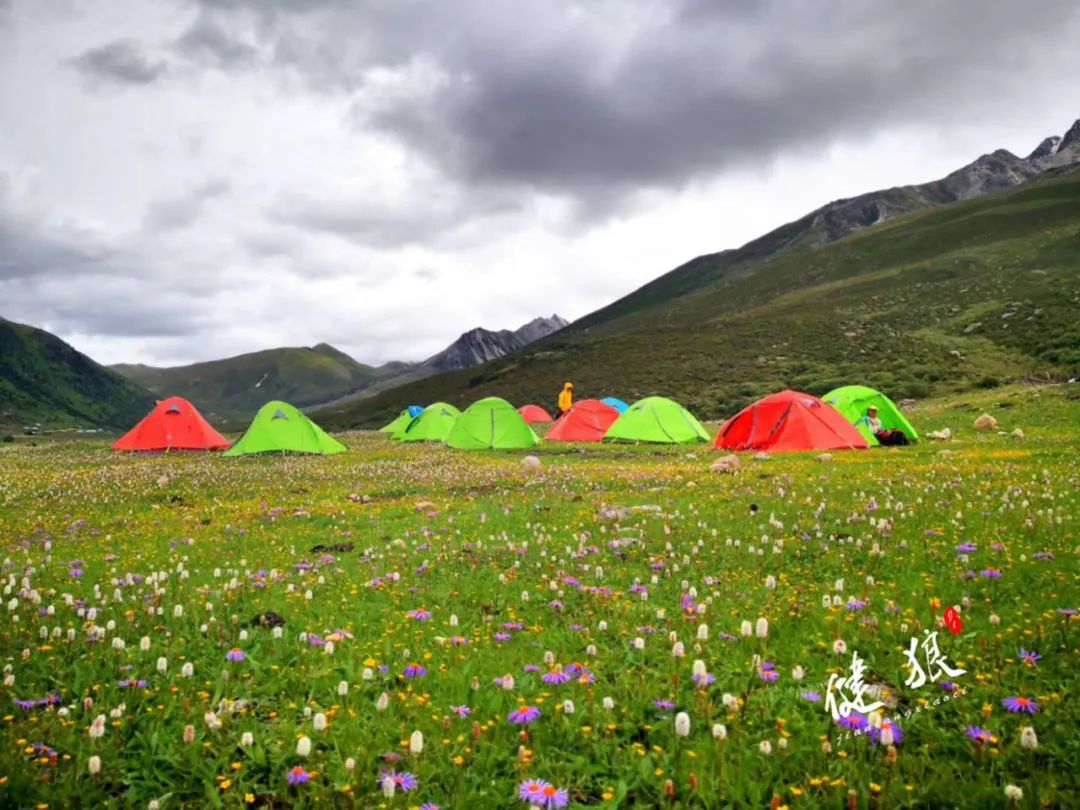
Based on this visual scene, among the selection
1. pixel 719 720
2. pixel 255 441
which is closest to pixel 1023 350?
pixel 255 441

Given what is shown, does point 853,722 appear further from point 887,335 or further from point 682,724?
point 887,335

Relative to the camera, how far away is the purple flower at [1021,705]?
183 inches

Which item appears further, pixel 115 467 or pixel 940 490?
pixel 115 467

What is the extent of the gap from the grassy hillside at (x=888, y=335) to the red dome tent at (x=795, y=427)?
31286 mm

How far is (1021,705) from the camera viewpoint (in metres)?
4.77

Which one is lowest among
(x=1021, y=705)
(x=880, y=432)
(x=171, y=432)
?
(x=880, y=432)

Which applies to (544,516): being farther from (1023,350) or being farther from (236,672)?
(1023,350)

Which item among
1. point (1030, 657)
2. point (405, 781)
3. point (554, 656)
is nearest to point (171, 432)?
point (554, 656)

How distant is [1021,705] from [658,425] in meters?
31.0

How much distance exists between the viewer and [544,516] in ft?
45.1

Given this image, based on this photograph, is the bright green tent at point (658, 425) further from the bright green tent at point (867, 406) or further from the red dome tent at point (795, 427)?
the bright green tent at point (867, 406)

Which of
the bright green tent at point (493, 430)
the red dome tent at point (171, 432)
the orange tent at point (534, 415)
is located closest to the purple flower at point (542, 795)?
the bright green tent at point (493, 430)

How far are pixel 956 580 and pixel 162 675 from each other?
8.72 metres

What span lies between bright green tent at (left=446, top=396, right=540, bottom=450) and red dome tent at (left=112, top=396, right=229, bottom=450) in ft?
49.8
